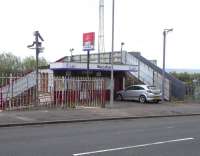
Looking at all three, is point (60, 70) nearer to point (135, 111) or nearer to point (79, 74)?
point (79, 74)

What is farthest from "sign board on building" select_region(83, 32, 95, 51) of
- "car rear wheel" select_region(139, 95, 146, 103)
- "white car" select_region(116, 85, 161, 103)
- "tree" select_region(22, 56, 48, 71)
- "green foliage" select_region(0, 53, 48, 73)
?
"green foliage" select_region(0, 53, 48, 73)

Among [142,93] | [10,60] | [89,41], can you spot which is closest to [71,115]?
[89,41]

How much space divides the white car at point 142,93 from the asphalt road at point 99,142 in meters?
A: 17.6

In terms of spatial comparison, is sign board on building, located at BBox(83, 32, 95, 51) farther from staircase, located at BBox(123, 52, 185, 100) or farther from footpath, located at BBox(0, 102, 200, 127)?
staircase, located at BBox(123, 52, 185, 100)

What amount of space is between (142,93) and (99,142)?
73.0 ft

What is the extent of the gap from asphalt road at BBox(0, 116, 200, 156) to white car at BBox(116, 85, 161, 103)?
17.6 meters

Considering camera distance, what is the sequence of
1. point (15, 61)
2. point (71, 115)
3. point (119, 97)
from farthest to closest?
1. point (15, 61)
2. point (119, 97)
3. point (71, 115)

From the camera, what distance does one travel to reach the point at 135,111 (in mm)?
26000

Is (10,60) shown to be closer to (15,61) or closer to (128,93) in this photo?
(15,61)

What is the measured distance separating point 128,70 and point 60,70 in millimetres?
6182

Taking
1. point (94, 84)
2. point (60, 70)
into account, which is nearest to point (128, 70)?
point (60, 70)

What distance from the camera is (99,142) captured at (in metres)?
12.7

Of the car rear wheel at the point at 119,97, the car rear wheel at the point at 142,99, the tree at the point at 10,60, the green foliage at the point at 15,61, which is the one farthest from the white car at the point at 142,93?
the tree at the point at 10,60

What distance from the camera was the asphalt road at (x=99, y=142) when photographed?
35.6 feet
